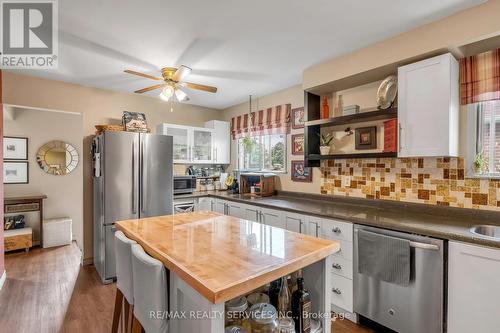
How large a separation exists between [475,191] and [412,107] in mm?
818

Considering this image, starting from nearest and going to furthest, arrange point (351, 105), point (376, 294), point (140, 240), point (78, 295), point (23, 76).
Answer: point (140, 240) < point (376, 294) < point (78, 295) < point (351, 105) < point (23, 76)

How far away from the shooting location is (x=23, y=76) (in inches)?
118

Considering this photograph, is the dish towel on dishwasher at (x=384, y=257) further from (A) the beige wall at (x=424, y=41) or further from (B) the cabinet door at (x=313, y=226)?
(A) the beige wall at (x=424, y=41)

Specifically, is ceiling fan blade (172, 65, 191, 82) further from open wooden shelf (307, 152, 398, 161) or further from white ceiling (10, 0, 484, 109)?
open wooden shelf (307, 152, 398, 161)

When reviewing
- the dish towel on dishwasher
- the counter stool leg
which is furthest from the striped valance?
the counter stool leg

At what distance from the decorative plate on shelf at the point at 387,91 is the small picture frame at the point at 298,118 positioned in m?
1.10

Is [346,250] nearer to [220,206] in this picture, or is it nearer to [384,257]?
[384,257]

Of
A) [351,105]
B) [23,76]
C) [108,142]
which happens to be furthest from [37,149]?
[351,105]

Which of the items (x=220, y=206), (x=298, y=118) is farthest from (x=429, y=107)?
(x=220, y=206)

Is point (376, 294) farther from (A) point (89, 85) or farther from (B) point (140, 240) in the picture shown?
(A) point (89, 85)

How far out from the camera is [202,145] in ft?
14.0

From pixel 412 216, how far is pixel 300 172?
1.46 m

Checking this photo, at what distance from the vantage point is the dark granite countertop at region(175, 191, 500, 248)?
1630 millimetres

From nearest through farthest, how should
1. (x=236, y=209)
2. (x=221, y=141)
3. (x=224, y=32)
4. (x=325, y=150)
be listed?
(x=224, y=32)
(x=325, y=150)
(x=236, y=209)
(x=221, y=141)
